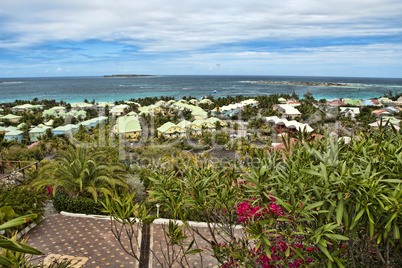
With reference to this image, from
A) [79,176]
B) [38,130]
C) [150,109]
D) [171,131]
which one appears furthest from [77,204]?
[150,109]

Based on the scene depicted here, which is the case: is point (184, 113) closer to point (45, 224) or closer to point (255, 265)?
point (45, 224)

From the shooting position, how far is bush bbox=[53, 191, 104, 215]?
6473 millimetres

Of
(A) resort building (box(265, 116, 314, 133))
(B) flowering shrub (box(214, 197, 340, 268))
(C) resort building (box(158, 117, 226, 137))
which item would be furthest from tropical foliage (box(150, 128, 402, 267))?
(A) resort building (box(265, 116, 314, 133))

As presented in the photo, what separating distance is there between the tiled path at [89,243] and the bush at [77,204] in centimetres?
25

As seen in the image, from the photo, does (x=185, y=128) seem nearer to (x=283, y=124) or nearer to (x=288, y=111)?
(x=283, y=124)

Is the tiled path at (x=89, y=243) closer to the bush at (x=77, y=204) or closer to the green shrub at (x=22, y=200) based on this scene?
the bush at (x=77, y=204)

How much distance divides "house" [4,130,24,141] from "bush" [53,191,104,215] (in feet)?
74.5

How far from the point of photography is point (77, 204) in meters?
6.48

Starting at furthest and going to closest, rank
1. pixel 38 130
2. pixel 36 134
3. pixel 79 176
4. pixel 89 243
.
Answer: pixel 38 130 < pixel 36 134 < pixel 79 176 < pixel 89 243

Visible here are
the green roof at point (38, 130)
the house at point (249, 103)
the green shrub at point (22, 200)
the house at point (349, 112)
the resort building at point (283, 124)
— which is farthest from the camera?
the house at point (249, 103)

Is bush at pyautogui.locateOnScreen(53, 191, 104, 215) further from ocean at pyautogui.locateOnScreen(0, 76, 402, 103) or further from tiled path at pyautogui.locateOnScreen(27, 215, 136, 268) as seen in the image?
ocean at pyautogui.locateOnScreen(0, 76, 402, 103)

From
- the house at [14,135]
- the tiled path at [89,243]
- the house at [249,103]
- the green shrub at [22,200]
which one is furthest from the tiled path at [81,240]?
the house at [249,103]

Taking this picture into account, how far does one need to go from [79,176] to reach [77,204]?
68cm

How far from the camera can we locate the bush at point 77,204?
647cm
